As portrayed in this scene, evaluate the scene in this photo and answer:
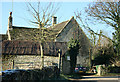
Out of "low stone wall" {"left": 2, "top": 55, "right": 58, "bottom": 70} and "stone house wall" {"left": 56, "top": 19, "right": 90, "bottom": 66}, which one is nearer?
"low stone wall" {"left": 2, "top": 55, "right": 58, "bottom": 70}

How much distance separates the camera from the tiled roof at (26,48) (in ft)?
64.6

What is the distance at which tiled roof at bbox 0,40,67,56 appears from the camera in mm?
19698

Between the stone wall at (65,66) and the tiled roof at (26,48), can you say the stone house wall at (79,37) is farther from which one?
the stone wall at (65,66)

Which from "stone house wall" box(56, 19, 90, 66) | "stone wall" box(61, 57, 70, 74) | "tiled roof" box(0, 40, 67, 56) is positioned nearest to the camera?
"tiled roof" box(0, 40, 67, 56)

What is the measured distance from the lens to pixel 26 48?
68.2 ft

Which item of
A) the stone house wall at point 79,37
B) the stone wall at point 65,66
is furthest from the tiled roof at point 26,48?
the stone house wall at point 79,37

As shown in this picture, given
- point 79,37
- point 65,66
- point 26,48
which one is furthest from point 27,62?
point 79,37

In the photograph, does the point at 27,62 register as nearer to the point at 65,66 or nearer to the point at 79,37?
the point at 65,66

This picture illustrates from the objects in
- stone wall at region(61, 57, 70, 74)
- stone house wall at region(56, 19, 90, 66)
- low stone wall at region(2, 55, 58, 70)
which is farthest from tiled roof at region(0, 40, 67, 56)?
stone house wall at region(56, 19, 90, 66)

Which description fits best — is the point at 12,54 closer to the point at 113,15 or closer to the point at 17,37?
the point at 17,37

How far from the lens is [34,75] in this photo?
10961mm

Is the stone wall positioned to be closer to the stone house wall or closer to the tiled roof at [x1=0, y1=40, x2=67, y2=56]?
the tiled roof at [x1=0, y1=40, x2=67, y2=56]

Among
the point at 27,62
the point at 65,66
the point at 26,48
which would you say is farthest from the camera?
the point at 65,66

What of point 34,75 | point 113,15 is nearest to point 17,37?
point 113,15
